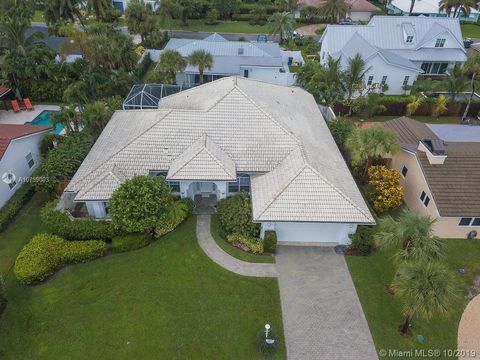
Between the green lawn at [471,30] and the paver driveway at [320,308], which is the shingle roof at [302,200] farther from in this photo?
the green lawn at [471,30]

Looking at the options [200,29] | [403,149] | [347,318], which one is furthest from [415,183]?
[200,29]

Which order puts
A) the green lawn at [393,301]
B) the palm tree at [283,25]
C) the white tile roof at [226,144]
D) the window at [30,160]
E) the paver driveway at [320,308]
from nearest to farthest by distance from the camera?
1. the paver driveway at [320,308]
2. the green lawn at [393,301]
3. the white tile roof at [226,144]
4. the window at [30,160]
5. the palm tree at [283,25]

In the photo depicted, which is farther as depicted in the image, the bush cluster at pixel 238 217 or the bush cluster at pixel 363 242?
the bush cluster at pixel 238 217

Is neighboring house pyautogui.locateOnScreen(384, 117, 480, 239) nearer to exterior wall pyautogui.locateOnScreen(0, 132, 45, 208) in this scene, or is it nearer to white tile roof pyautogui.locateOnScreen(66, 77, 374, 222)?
white tile roof pyautogui.locateOnScreen(66, 77, 374, 222)

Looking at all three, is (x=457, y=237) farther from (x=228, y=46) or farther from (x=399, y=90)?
(x=228, y=46)

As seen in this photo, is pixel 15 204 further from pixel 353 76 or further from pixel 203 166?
pixel 353 76

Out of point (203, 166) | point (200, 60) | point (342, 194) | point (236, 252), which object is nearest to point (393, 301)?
point (342, 194)

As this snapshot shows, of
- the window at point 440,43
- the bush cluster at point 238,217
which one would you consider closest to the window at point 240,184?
the bush cluster at point 238,217
